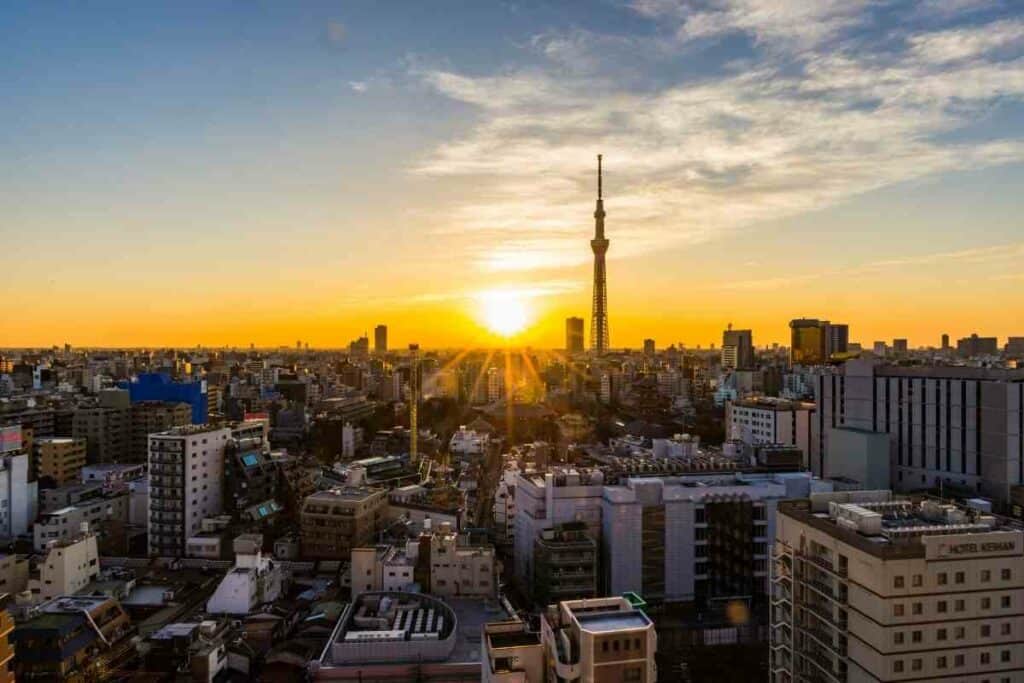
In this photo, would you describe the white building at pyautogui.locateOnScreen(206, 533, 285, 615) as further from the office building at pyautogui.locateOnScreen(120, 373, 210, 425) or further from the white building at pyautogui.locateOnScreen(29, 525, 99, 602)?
the office building at pyautogui.locateOnScreen(120, 373, 210, 425)

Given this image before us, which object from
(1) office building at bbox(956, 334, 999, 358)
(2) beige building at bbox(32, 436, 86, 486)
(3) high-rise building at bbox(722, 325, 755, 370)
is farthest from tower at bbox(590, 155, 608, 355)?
(2) beige building at bbox(32, 436, 86, 486)

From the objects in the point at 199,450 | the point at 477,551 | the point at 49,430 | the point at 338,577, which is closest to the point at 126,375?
the point at 49,430

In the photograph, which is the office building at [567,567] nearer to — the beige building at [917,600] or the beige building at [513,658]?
the beige building at [513,658]

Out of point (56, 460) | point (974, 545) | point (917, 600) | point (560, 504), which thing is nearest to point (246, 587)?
point (560, 504)

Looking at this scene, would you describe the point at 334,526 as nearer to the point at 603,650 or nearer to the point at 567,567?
the point at 567,567

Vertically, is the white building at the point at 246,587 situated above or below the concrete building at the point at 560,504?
below

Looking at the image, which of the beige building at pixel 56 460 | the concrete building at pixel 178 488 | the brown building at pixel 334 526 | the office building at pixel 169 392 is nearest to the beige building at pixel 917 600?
the brown building at pixel 334 526

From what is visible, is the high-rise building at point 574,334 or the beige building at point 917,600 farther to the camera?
the high-rise building at point 574,334

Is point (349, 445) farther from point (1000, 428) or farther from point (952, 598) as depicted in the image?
point (952, 598)
